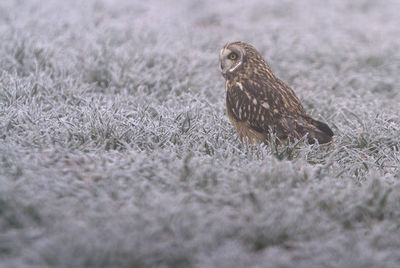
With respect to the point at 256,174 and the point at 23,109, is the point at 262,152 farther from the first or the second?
→ the point at 23,109

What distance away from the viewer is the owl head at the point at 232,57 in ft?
13.7

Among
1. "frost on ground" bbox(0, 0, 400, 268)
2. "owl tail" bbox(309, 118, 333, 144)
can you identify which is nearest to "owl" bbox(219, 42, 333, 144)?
"owl tail" bbox(309, 118, 333, 144)

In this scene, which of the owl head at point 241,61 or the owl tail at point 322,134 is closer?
the owl tail at point 322,134

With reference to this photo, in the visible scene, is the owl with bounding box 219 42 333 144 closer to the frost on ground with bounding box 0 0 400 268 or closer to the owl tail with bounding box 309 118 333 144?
the owl tail with bounding box 309 118 333 144

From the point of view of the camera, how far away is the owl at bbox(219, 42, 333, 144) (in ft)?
12.9

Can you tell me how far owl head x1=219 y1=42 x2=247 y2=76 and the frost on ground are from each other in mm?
564

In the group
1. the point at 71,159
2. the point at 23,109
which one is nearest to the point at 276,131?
the point at 71,159

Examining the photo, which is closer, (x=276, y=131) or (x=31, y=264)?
(x=31, y=264)

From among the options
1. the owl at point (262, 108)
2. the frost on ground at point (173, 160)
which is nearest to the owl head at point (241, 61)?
the owl at point (262, 108)

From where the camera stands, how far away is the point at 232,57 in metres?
4.26

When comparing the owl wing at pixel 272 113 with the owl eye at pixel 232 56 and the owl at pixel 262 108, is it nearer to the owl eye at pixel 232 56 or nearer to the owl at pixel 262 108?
the owl at pixel 262 108

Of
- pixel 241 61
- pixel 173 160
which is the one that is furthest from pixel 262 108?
pixel 173 160

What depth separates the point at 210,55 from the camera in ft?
22.2

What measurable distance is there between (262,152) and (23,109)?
6.91ft
